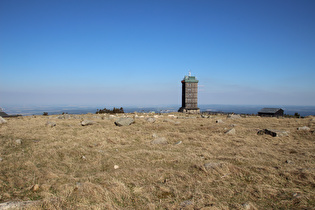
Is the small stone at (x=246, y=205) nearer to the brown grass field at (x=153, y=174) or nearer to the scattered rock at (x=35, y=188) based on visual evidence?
the brown grass field at (x=153, y=174)

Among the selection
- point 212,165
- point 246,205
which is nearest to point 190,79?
point 212,165

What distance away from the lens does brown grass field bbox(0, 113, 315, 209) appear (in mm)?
4602

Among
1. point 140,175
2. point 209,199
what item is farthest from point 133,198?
point 209,199

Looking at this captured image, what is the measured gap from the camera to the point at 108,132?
12.2 metres

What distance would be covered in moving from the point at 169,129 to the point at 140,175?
826cm

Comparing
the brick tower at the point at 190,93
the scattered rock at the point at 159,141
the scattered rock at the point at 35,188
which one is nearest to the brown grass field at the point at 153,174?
the scattered rock at the point at 35,188

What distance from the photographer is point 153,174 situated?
6.20m

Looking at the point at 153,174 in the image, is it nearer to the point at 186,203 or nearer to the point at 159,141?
the point at 186,203

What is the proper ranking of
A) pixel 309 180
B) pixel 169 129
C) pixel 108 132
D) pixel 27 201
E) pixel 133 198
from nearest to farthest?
pixel 27 201, pixel 133 198, pixel 309 180, pixel 108 132, pixel 169 129

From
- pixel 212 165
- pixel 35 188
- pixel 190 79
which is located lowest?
pixel 35 188

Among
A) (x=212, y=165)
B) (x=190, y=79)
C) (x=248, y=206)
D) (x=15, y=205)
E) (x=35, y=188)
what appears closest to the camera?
(x=15, y=205)

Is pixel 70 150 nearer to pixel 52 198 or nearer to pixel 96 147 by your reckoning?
pixel 96 147

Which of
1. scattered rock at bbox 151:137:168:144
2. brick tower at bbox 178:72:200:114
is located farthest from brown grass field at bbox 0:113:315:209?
brick tower at bbox 178:72:200:114

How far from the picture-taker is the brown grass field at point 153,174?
15.1ft
